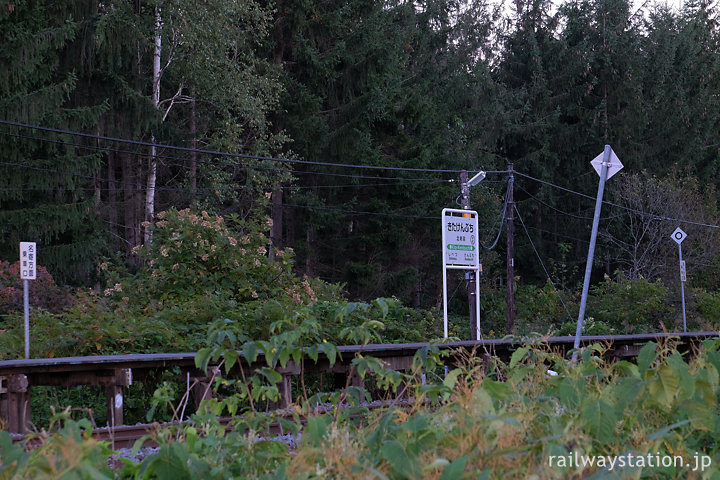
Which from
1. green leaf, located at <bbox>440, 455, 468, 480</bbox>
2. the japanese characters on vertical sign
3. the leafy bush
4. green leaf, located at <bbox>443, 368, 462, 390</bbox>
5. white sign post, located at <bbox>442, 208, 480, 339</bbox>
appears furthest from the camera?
the leafy bush

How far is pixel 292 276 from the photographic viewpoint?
16.6 m

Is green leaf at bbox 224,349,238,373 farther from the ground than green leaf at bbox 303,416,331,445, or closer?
farther from the ground

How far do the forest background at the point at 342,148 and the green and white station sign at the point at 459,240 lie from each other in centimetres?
254

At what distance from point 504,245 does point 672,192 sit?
8.58m

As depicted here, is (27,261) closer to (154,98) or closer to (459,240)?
(459,240)

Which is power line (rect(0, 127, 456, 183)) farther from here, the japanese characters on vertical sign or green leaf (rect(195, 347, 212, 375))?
green leaf (rect(195, 347, 212, 375))

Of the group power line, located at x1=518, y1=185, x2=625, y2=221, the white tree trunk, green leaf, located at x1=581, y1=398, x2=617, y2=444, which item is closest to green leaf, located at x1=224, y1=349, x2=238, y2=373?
green leaf, located at x1=581, y1=398, x2=617, y2=444

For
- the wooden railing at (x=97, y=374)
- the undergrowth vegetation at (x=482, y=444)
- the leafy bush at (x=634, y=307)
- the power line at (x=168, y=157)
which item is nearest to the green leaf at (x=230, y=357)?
the undergrowth vegetation at (x=482, y=444)

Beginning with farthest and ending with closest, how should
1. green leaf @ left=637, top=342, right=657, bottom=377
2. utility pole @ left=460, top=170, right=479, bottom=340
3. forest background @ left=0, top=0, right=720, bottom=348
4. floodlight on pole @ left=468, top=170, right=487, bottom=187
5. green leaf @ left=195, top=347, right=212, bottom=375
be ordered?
1. forest background @ left=0, top=0, right=720, bottom=348
2. floodlight on pole @ left=468, top=170, right=487, bottom=187
3. utility pole @ left=460, top=170, right=479, bottom=340
4. green leaf @ left=195, top=347, right=212, bottom=375
5. green leaf @ left=637, top=342, right=657, bottom=377

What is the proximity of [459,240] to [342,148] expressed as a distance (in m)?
17.0

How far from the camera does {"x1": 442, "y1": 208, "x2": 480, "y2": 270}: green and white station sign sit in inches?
642

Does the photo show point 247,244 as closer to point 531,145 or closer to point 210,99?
point 210,99

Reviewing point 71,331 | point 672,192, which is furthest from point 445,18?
point 71,331

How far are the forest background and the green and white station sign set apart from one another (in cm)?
254
